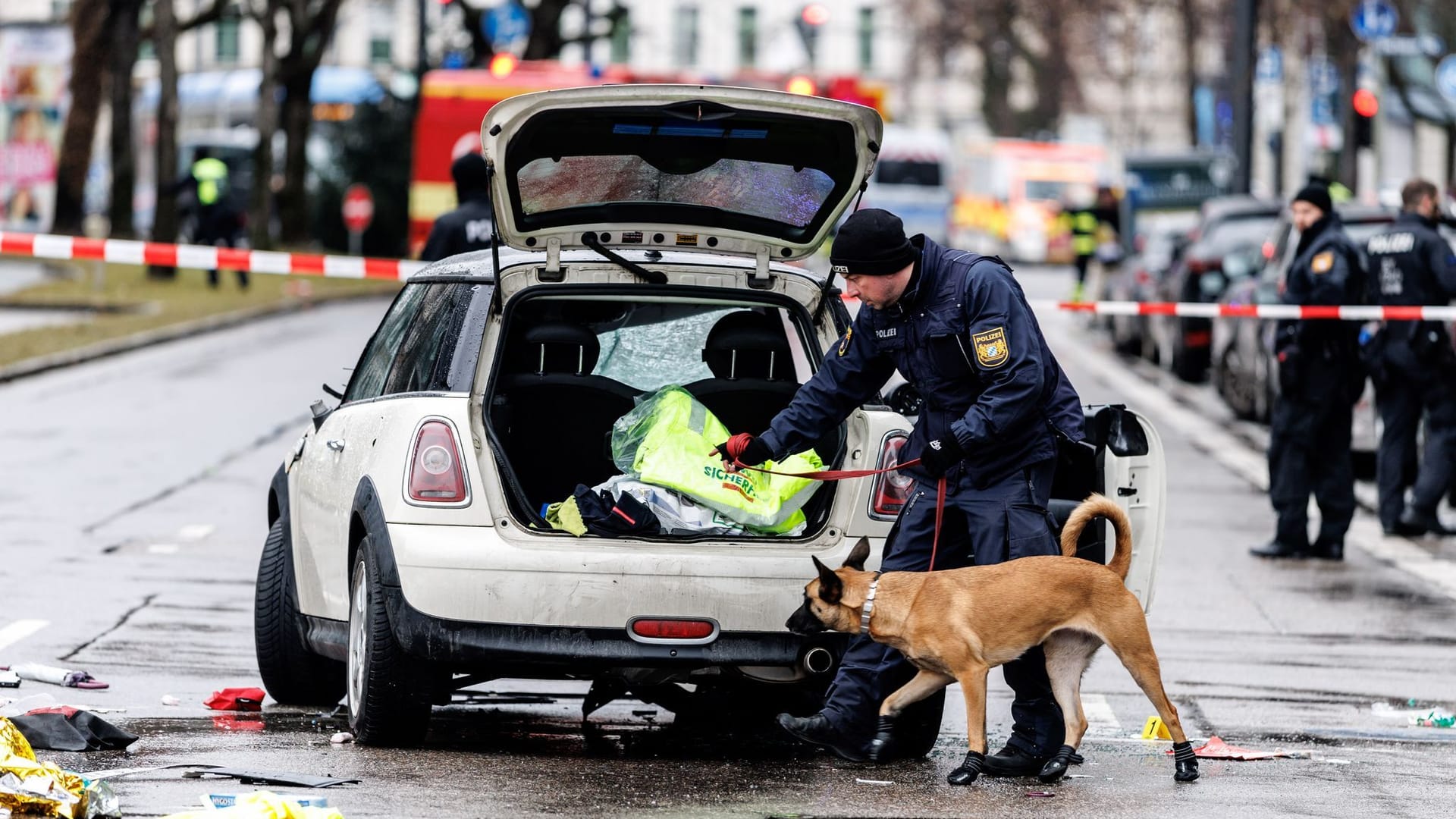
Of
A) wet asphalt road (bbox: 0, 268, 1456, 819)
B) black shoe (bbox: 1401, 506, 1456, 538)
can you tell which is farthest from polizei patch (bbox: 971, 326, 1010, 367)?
black shoe (bbox: 1401, 506, 1456, 538)

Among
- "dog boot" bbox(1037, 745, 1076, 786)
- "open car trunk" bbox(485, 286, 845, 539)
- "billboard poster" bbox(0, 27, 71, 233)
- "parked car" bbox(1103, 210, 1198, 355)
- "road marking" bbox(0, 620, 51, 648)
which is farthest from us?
"billboard poster" bbox(0, 27, 71, 233)

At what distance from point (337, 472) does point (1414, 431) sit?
25.1 feet

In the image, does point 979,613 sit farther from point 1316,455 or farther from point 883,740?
point 1316,455

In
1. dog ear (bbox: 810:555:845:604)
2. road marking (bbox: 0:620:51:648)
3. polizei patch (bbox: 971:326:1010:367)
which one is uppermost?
polizei patch (bbox: 971:326:1010:367)

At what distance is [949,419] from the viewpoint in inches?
267

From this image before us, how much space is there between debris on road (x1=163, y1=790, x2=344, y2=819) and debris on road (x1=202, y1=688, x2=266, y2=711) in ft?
6.87

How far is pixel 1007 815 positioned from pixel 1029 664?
808mm

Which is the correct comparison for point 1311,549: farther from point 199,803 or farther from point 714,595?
point 199,803

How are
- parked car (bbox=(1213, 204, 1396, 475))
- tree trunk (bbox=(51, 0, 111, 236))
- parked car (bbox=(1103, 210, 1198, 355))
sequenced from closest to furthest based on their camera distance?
parked car (bbox=(1213, 204, 1396, 475)), parked car (bbox=(1103, 210, 1198, 355)), tree trunk (bbox=(51, 0, 111, 236))

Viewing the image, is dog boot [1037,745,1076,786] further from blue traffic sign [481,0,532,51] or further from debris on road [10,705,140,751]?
blue traffic sign [481,0,532,51]

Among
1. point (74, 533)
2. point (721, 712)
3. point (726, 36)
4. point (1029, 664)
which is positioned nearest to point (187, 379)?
point (74, 533)

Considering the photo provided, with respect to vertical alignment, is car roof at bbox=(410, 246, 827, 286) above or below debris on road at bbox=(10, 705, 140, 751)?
above

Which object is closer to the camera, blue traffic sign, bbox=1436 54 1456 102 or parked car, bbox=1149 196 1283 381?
parked car, bbox=1149 196 1283 381

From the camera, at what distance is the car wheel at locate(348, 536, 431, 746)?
671cm
